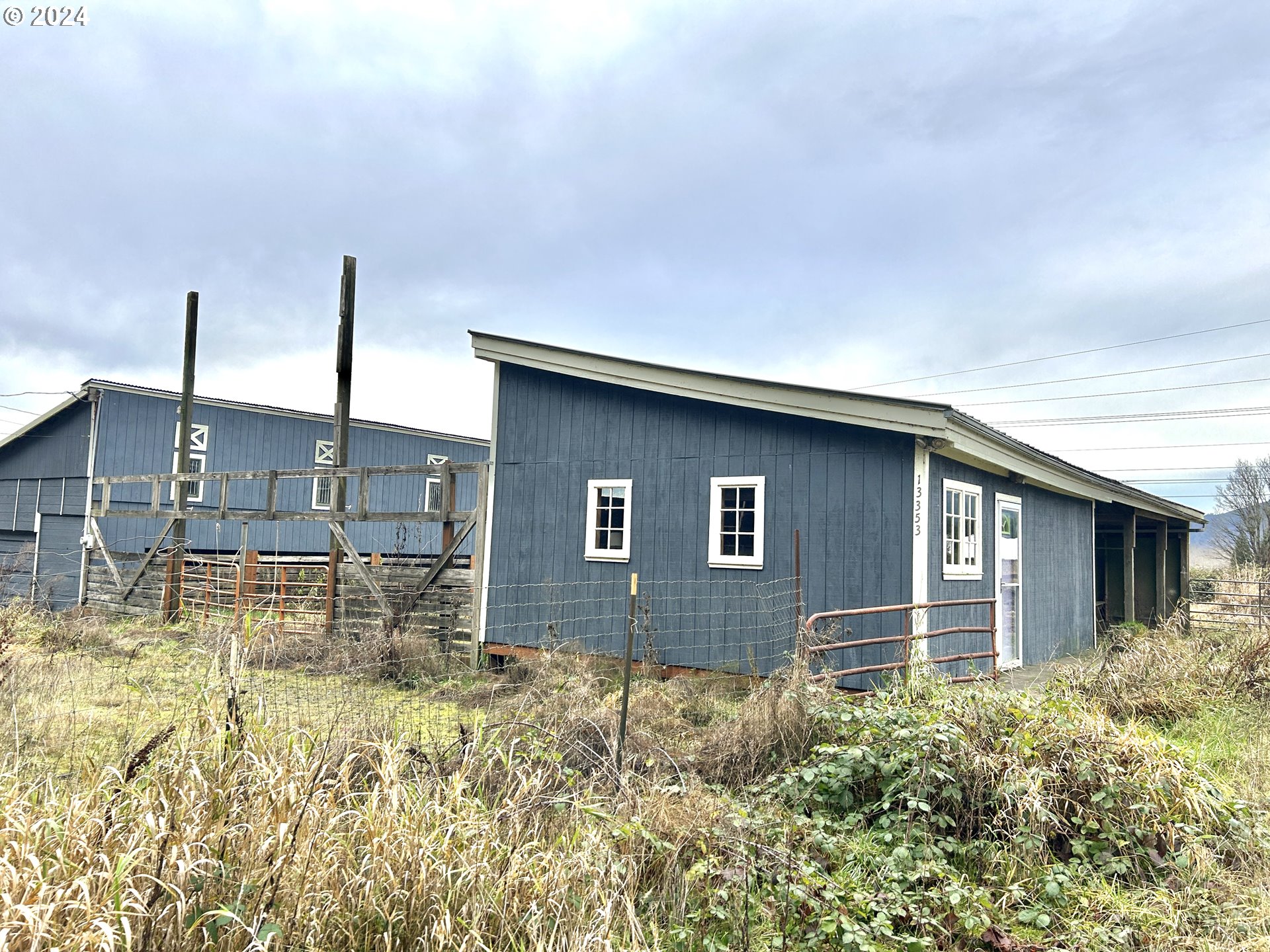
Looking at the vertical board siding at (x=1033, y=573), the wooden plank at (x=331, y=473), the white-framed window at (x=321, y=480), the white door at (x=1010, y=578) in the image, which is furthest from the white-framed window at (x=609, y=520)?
the white-framed window at (x=321, y=480)

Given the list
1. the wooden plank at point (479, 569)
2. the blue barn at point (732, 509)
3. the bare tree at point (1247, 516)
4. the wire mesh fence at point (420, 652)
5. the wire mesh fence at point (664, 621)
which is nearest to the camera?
the wire mesh fence at point (420, 652)

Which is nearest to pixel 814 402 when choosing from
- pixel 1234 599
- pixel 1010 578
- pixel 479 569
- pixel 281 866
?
pixel 479 569

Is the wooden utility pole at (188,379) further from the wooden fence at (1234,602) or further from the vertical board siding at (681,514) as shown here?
the wooden fence at (1234,602)

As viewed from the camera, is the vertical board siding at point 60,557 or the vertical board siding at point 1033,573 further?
the vertical board siding at point 60,557

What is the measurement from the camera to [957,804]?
15.0ft

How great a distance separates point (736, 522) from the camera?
32.1 ft

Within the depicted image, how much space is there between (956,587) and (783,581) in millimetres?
2511

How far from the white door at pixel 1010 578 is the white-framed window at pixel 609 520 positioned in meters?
5.49

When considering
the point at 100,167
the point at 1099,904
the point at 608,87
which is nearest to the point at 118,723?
the point at 1099,904

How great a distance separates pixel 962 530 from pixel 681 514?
3660 millimetres

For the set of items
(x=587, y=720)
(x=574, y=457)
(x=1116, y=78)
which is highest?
(x=1116, y=78)

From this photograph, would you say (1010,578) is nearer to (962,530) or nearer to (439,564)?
(962,530)

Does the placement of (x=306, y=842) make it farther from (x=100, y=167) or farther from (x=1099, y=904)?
(x=100, y=167)

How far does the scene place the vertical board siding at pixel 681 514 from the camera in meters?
8.96
